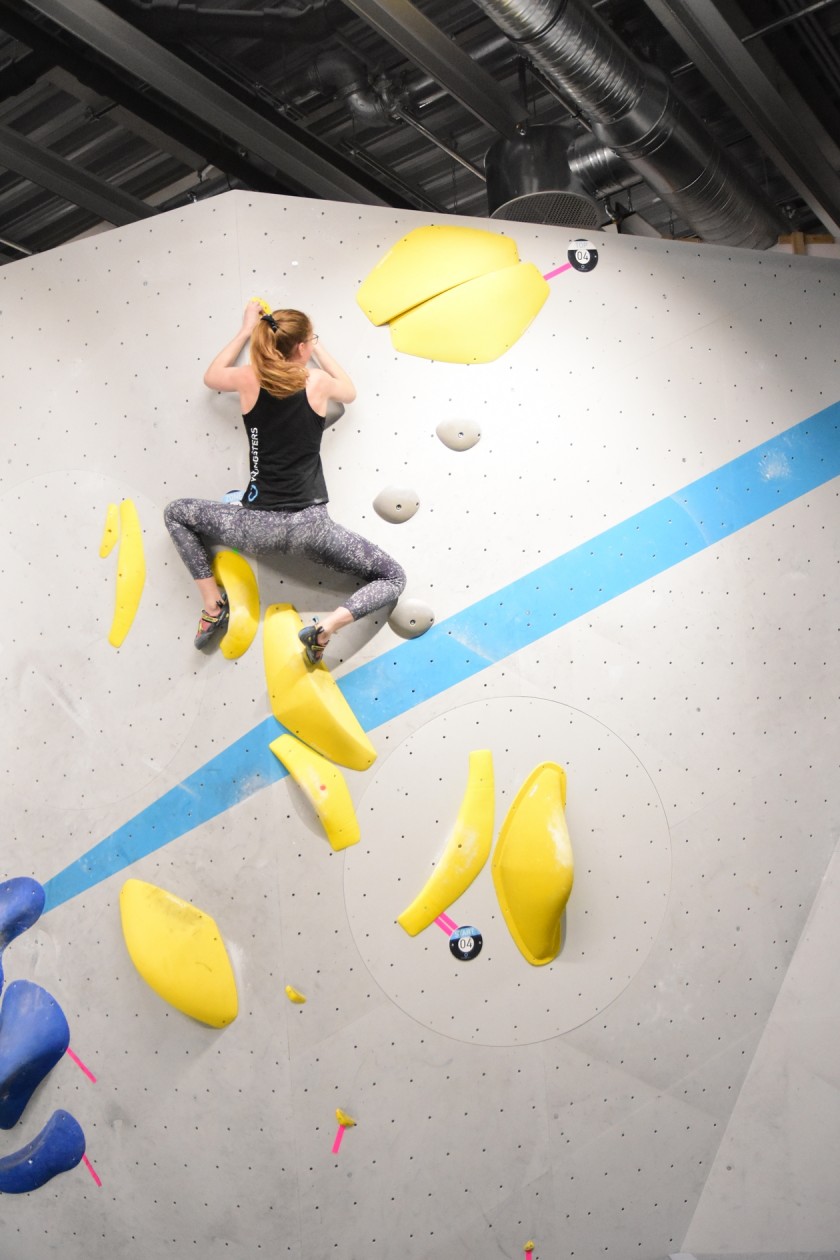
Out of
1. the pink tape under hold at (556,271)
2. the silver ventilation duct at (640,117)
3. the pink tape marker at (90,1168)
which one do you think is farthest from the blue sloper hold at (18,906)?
the silver ventilation duct at (640,117)

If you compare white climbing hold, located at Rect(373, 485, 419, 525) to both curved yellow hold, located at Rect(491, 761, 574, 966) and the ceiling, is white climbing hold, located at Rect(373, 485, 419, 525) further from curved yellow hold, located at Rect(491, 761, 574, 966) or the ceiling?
the ceiling

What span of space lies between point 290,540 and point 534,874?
1.22 metres

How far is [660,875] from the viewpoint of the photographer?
3.21 m

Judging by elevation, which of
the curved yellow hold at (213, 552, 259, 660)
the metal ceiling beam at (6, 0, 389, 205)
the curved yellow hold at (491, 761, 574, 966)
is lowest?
the curved yellow hold at (491, 761, 574, 966)

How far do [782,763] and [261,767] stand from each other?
168 cm

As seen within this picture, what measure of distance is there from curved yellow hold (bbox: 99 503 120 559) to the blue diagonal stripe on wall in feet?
2.54

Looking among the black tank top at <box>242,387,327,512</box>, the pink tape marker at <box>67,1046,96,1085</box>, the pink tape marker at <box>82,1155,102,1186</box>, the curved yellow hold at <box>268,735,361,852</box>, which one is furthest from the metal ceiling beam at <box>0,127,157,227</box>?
the pink tape marker at <box>82,1155,102,1186</box>

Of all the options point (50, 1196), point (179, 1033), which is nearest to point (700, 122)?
point (179, 1033)

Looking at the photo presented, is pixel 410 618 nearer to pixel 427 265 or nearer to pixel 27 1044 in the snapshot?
pixel 427 265

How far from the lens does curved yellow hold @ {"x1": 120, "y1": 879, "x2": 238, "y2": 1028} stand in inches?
119

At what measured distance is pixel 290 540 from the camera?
119 inches

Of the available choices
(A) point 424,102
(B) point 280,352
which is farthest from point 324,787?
(A) point 424,102

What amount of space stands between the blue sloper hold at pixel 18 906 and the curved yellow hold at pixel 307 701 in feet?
3.42

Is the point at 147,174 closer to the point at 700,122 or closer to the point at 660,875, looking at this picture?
the point at 700,122
